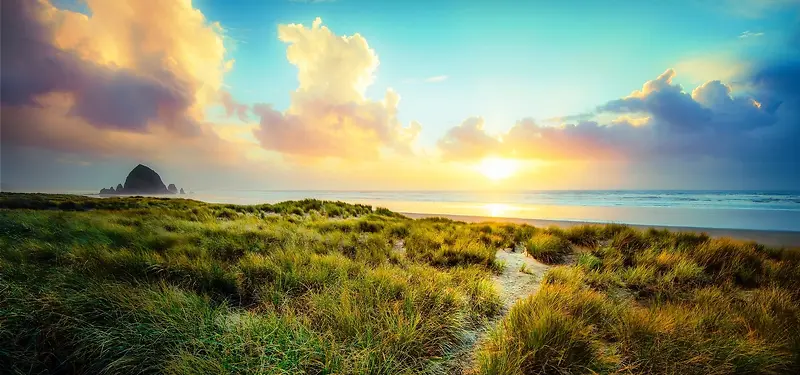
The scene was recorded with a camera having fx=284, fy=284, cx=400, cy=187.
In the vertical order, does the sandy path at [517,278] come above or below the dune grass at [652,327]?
below

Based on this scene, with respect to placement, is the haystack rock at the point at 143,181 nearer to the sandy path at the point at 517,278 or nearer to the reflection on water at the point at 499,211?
the reflection on water at the point at 499,211

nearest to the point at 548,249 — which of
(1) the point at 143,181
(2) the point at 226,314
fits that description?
(2) the point at 226,314

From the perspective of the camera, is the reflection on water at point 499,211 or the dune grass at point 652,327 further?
the reflection on water at point 499,211

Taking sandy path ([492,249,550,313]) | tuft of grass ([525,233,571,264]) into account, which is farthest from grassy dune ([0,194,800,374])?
tuft of grass ([525,233,571,264])

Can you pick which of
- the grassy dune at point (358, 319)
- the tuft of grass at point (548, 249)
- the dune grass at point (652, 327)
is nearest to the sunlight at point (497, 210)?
the tuft of grass at point (548, 249)

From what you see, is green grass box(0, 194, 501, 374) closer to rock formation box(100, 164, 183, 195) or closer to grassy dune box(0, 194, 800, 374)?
grassy dune box(0, 194, 800, 374)

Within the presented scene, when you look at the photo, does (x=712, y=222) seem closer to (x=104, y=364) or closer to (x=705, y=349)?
(x=705, y=349)

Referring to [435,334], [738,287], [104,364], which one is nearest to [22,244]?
[104,364]

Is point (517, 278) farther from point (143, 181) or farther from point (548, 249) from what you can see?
point (143, 181)

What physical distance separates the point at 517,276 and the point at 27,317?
6.55 m

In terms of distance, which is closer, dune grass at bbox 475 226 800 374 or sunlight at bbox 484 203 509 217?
dune grass at bbox 475 226 800 374

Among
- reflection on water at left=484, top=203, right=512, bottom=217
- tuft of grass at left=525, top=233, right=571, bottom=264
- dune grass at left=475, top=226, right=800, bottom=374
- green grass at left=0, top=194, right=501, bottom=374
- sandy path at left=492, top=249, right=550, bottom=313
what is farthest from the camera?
reflection on water at left=484, top=203, right=512, bottom=217

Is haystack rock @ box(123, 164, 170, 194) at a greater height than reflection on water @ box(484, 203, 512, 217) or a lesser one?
greater

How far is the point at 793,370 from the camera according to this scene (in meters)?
2.51
